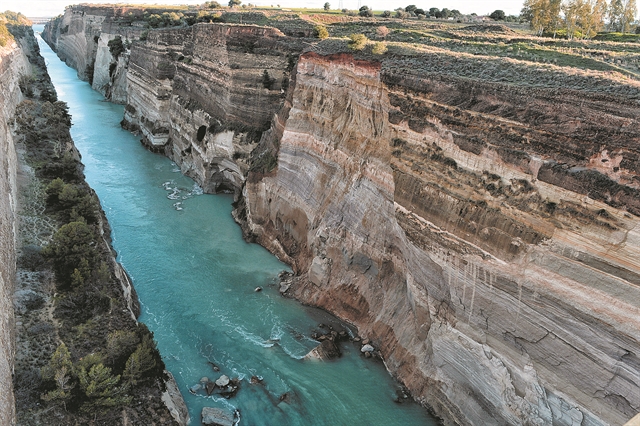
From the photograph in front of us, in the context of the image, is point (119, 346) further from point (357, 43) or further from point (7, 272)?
point (357, 43)

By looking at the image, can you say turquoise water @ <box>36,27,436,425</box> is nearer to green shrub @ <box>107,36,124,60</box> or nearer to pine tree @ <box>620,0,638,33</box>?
pine tree @ <box>620,0,638,33</box>

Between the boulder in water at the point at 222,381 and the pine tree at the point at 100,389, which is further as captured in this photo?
the boulder in water at the point at 222,381

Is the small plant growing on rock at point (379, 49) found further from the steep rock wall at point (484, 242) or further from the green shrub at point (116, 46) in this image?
the green shrub at point (116, 46)

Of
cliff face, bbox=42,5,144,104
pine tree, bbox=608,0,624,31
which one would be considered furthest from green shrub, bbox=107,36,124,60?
pine tree, bbox=608,0,624,31

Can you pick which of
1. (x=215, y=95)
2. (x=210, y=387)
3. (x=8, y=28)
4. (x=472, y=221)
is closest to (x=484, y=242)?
(x=472, y=221)

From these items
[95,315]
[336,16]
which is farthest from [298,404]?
[336,16]

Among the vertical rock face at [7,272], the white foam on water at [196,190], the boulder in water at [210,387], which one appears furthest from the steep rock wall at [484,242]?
the white foam on water at [196,190]
